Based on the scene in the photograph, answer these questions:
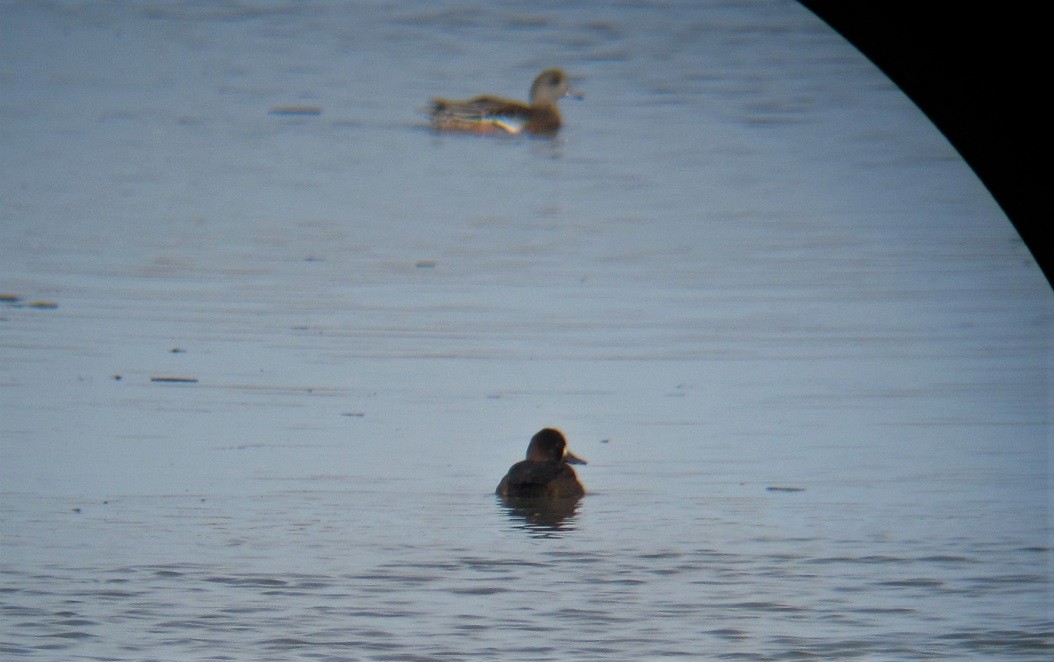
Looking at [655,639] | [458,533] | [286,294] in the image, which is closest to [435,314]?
[286,294]

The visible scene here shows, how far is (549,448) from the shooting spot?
703 cm

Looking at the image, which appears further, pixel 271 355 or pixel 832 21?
pixel 271 355

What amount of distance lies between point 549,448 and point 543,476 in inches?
11.3

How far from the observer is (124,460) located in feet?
23.0

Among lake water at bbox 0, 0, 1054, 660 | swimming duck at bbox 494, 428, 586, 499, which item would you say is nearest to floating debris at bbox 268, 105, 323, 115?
lake water at bbox 0, 0, 1054, 660

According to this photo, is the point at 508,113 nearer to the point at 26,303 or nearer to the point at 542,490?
the point at 26,303

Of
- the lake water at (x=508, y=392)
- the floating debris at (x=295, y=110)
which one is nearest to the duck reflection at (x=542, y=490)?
the lake water at (x=508, y=392)

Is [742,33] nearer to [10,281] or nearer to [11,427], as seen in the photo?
[10,281]

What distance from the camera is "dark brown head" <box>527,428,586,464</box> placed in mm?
7023

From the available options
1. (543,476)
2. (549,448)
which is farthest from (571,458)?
(543,476)

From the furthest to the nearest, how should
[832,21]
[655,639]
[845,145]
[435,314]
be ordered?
[845,145] → [435,314] → [655,639] → [832,21]

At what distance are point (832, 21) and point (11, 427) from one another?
16.3 feet

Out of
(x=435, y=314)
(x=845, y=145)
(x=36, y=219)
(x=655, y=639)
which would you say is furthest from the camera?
(x=845, y=145)

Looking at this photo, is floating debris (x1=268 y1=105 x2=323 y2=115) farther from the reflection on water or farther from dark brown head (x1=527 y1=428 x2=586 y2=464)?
the reflection on water
